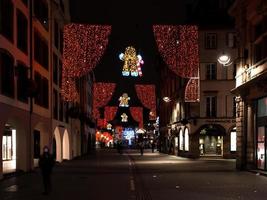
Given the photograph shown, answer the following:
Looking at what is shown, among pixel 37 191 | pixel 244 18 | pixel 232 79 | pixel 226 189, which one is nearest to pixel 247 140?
pixel 244 18

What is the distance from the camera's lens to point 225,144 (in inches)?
2237

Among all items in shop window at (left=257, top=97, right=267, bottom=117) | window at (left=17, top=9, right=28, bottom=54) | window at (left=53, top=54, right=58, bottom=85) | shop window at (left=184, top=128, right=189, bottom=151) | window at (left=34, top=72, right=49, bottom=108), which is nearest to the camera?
window at (left=17, top=9, right=28, bottom=54)

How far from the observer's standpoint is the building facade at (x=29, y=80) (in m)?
27.4

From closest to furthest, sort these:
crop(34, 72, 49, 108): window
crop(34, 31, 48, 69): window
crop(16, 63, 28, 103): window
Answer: crop(16, 63, 28, 103): window
crop(34, 31, 48, 69): window
crop(34, 72, 49, 108): window

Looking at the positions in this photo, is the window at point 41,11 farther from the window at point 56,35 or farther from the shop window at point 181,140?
the shop window at point 181,140

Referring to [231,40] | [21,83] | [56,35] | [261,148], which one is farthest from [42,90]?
[231,40]

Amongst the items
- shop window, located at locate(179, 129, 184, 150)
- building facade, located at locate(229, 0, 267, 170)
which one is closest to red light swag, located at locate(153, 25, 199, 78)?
building facade, located at locate(229, 0, 267, 170)

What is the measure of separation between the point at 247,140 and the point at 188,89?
18355 mm

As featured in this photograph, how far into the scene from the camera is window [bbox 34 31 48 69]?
1409 inches

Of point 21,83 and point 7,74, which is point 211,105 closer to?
point 21,83

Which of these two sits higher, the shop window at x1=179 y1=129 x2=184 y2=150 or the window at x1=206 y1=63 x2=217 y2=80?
the window at x1=206 y1=63 x2=217 y2=80

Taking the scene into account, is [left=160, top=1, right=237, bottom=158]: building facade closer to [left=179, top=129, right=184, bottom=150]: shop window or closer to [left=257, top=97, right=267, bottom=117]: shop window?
[left=179, top=129, right=184, bottom=150]: shop window

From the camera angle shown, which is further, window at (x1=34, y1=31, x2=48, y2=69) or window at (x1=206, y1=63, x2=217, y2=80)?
window at (x1=206, y1=63, x2=217, y2=80)

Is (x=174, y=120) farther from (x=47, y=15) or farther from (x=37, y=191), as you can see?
(x=37, y=191)
